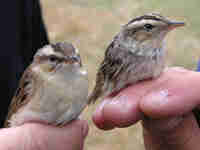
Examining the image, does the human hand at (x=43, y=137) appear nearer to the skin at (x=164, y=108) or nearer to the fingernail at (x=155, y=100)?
the skin at (x=164, y=108)

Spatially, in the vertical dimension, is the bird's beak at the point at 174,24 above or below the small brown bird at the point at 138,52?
above

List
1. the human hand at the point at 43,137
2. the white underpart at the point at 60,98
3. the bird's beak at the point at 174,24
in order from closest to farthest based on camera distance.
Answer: the human hand at the point at 43,137 < the white underpart at the point at 60,98 < the bird's beak at the point at 174,24

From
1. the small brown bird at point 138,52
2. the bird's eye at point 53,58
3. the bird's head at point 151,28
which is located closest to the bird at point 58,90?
the bird's eye at point 53,58

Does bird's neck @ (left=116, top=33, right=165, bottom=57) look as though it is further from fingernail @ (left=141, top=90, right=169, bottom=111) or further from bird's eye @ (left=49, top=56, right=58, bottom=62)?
bird's eye @ (left=49, top=56, right=58, bottom=62)

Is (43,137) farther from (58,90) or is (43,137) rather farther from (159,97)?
(159,97)

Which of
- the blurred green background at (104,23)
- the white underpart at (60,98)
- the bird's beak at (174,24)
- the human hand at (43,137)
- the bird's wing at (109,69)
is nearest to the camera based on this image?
the human hand at (43,137)

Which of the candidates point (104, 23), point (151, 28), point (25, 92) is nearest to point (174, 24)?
point (151, 28)
